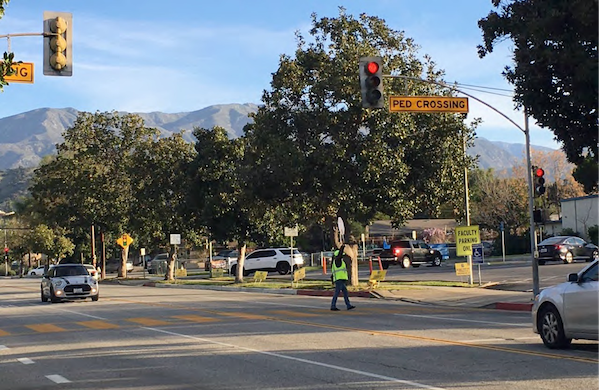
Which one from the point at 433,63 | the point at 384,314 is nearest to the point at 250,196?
the point at 433,63

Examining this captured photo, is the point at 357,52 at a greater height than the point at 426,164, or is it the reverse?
the point at 357,52

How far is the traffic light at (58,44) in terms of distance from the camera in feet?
46.1

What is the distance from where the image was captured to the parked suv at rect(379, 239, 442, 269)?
49094 millimetres

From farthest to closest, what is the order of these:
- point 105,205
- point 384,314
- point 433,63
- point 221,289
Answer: point 105,205 → point 221,289 → point 433,63 → point 384,314

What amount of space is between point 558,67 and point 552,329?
5.81 m

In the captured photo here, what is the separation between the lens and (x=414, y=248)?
49875 millimetres

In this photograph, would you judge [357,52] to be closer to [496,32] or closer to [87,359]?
[496,32]

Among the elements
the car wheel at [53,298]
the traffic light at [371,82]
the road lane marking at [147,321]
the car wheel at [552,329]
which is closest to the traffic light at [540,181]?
the traffic light at [371,82]

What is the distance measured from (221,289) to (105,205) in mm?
23532

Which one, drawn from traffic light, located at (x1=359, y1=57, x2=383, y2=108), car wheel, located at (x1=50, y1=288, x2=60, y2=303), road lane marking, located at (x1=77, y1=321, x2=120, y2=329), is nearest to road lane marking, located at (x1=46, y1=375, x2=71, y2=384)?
road lane marking, located at (x1=77, y1=321, x2=120, y2=329)

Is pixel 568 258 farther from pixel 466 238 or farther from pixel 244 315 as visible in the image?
pixel 244 315

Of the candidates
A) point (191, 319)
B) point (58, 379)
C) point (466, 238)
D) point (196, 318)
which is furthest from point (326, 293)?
point (58, 379)

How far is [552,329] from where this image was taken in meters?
12.0

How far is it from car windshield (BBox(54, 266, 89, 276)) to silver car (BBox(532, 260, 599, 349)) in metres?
21.0
